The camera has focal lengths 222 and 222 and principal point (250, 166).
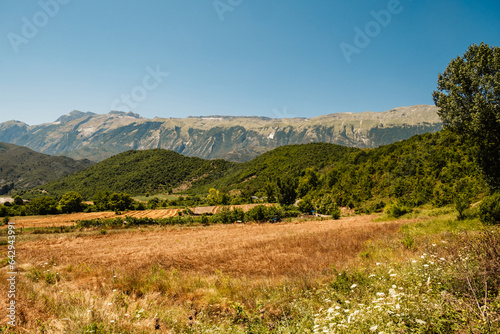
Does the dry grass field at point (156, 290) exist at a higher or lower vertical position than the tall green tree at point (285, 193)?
higher

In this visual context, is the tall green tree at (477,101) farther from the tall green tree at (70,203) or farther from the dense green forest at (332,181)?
the tall green tree at (70,203)

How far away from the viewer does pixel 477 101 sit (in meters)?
16.2

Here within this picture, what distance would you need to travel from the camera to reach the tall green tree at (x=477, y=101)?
634 inches

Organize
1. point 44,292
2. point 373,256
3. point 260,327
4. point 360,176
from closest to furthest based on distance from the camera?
point 260,327 < point 44,292 < point 373,256 < point 360,176

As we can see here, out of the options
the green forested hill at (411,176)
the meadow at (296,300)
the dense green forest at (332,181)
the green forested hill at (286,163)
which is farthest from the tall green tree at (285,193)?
the meadow at (296,300)

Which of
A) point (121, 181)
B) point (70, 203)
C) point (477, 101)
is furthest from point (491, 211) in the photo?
point (121, 181)

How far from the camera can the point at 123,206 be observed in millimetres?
97750

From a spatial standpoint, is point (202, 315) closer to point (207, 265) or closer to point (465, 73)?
point (207, 265)

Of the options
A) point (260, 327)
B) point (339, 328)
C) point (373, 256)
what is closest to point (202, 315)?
point (260, 327)

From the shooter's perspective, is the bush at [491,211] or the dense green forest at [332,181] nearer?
the bush at [491,211]

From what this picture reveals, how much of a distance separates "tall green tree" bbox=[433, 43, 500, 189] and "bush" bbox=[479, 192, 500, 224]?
24.2 feet

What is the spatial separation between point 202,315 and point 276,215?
51.2 meters

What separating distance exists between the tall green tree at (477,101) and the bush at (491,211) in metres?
7.36

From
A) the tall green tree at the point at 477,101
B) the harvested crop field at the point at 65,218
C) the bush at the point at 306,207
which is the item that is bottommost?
the bush at the point at 306,207
